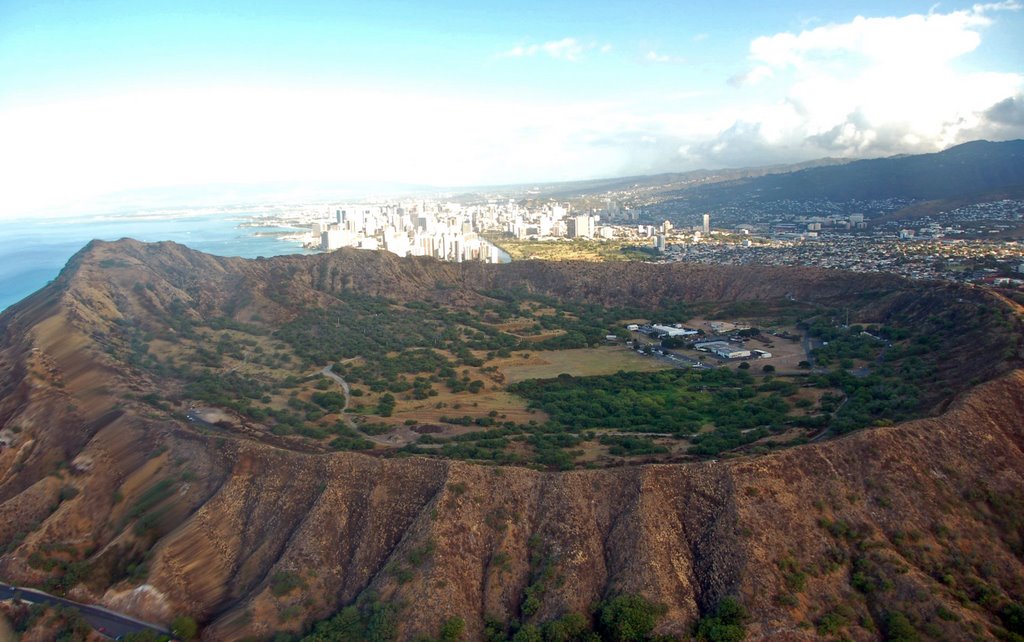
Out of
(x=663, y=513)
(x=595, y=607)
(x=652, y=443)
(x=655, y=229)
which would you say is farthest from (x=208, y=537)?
(x=655, y=229)

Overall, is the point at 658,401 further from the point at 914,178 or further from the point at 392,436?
the point at 914,178

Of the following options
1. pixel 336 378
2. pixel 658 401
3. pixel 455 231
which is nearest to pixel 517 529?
pixel 658 401

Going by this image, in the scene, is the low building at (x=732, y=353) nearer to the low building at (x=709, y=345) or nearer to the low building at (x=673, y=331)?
the low building at (x=709, y=345)

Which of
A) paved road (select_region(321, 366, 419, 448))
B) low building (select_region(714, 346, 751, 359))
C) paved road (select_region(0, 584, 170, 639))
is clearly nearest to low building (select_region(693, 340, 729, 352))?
low building (select_region(714, 346, 751, 359))

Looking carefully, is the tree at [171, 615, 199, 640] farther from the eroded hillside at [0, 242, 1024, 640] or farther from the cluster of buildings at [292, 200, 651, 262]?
the cluster of buildings at [292, 200, 651, 262]

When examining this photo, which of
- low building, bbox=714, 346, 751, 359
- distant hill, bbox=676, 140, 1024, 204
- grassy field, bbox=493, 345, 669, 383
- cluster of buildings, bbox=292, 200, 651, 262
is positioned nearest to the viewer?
grassy field, bbox=493, 345, 669, 383
